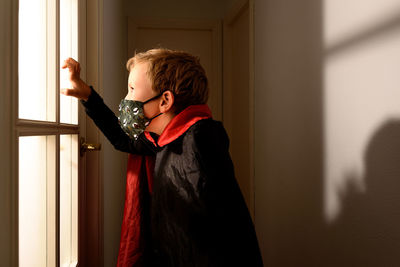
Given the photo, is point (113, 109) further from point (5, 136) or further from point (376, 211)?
point (376, 211)

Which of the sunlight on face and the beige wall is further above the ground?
the sunlight on face

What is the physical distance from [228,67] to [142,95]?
64.7 inches

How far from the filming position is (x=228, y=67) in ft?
7.81

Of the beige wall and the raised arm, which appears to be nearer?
the beige wall

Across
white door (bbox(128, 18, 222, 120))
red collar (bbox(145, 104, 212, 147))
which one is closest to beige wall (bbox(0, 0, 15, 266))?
red collar (bbox(145, 104, 212, 147))

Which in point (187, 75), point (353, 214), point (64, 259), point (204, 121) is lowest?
point (64, 259)

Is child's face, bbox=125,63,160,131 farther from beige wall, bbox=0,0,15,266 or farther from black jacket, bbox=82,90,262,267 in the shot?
beige wall, bbox=0,0,15,266

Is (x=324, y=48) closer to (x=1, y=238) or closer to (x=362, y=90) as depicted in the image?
(x=362, y=90)

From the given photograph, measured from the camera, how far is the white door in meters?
2.35

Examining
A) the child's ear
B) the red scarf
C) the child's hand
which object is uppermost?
the child's hand

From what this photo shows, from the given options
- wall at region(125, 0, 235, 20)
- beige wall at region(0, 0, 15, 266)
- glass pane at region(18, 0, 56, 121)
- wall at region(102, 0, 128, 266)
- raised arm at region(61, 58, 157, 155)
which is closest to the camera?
beige wall at region(0, 0, 15, 266)

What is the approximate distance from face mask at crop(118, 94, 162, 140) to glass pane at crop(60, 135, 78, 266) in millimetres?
190

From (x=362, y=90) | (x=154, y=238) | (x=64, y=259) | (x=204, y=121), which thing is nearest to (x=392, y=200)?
(x=362, y=90)

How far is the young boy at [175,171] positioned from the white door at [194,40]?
152 centimetres
